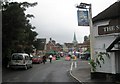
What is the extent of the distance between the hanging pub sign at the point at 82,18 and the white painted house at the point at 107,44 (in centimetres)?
117

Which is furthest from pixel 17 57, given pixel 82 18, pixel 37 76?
pixel 82 18

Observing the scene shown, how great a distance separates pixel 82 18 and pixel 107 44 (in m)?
2.86

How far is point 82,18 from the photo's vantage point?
22609 millimetres

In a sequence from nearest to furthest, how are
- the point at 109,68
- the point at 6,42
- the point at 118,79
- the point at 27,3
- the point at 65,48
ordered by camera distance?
the point at 118,79, the point at 109,68, the point at 6,42, the point at 27,3, the point at 65,48

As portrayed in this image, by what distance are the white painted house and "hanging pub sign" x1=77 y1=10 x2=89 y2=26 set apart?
1.17 m

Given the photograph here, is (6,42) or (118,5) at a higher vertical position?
(118,5)

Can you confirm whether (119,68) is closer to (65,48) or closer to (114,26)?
(114,26)

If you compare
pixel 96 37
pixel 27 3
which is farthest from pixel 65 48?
pixel 96 37

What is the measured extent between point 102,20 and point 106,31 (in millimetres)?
1162

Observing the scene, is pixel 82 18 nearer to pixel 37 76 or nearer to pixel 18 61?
pixel 37 76

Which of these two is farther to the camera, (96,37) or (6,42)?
(6,42)

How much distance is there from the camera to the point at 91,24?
23.2 m

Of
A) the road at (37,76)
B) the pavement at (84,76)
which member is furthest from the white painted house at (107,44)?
the road at (37,76)

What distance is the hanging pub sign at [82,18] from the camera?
2224cm
